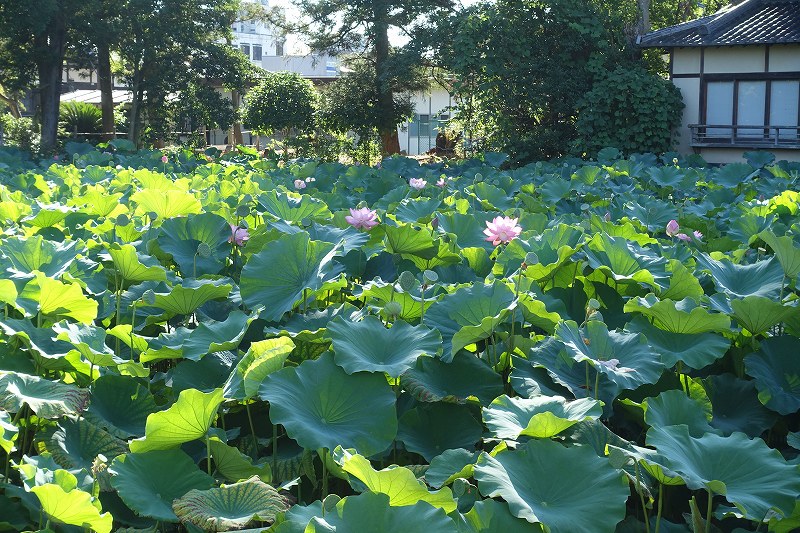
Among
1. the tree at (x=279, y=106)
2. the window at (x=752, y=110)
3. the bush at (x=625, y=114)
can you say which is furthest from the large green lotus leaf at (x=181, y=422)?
the tree at (x=279, y=106)

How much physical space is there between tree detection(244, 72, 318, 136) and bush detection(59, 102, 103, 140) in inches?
231

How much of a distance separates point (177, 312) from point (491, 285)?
0.68m

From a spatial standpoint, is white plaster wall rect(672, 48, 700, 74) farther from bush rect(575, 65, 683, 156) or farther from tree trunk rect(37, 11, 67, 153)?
tree trunk rect(37, 11, 67, 153)

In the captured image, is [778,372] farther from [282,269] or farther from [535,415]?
[282,269]

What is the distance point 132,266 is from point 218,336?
422 millimetres

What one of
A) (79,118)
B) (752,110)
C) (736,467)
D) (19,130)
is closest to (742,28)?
(752,110)

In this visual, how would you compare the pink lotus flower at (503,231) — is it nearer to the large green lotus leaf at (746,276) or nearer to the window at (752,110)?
the large green lotus leaf at (746,276)

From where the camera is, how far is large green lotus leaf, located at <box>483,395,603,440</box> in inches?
47.0

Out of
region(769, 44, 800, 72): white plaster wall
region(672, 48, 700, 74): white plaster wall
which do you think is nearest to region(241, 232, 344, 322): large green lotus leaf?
region(769, 44, 800, 72): white plaster wall

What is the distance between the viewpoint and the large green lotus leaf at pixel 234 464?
128 centimetres

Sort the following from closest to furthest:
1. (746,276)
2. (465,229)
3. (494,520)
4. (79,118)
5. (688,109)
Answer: (494,520), (746,276), (465,229), (688,109), (79,118)

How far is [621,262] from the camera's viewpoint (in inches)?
73.8

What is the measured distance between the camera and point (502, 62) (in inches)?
647

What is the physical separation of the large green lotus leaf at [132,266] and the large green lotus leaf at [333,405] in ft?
2.27
